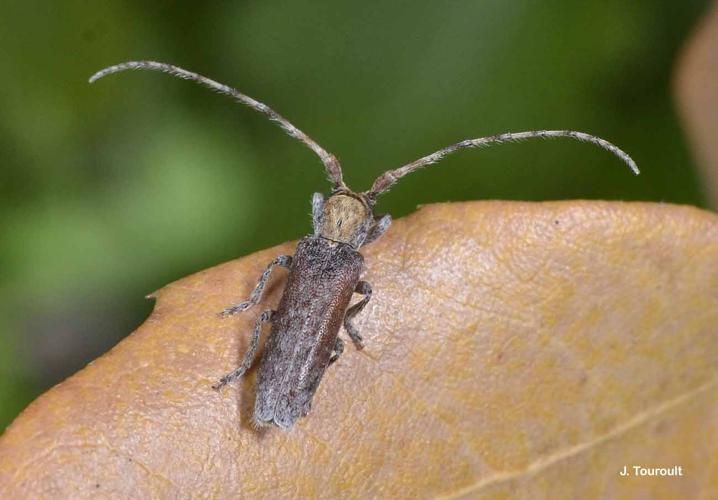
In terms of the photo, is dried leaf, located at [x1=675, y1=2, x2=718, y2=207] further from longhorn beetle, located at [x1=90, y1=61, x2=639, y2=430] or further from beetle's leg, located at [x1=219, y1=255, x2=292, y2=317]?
beetle's leg, located at [x1=219, y1=255, x2=292, y2=317]

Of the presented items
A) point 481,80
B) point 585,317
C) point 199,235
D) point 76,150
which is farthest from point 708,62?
point 76,150

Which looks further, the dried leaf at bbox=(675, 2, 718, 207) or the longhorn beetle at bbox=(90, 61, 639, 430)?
the dried leaf at bbox=(675, 2, 718, 207)

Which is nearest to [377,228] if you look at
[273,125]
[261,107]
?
[261,107]

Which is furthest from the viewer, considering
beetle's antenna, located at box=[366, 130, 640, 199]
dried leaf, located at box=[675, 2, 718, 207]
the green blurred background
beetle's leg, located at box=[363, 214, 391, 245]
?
the green blurred background

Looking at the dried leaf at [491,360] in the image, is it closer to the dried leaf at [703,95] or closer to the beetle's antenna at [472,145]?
the beetle's antenna at [472,145]

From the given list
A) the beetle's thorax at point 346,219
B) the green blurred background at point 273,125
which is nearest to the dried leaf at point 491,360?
the beetle's thorax at point 346,219

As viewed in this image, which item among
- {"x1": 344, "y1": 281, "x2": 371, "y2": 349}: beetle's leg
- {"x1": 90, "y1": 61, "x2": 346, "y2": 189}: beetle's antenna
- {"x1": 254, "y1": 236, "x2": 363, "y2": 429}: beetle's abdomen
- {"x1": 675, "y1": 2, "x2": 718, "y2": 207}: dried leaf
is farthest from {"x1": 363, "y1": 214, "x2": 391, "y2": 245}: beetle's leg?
{"x1": 675, "y1": 2, "x2": 718, "y2": 207}: dried leaf

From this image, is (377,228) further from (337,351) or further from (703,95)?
(703,95)
